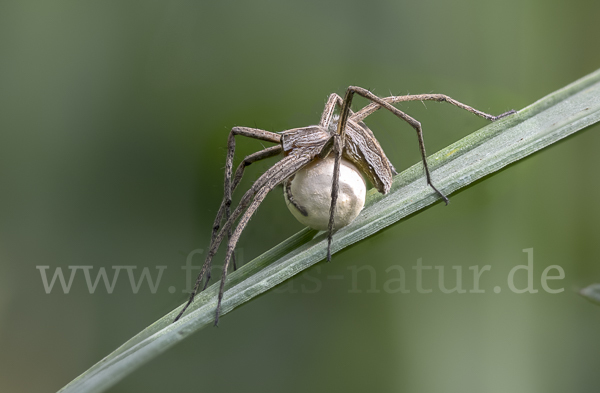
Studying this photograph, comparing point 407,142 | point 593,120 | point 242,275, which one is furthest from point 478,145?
point 242,275

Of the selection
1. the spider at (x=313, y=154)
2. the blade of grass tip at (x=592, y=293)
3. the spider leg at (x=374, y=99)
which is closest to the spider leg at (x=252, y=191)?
the spider at (x=313, y=154)

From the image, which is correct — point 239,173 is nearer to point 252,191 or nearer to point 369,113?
point 252,191

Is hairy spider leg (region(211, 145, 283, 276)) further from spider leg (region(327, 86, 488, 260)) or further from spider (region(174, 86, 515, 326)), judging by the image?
spider leg (region(327, 86, 488, 260))

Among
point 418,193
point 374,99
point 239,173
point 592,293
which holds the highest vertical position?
point 374,99

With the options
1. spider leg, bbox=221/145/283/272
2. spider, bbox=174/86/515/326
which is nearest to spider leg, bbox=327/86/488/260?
spider, bbox=174/86/515/326

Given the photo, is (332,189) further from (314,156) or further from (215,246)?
(215,246)

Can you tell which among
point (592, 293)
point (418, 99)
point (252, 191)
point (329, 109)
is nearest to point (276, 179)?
point (252, 191)
